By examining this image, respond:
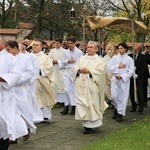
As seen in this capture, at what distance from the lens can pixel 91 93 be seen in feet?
30.6

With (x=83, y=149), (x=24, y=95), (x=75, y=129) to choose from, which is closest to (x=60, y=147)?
(x=83, y=149)

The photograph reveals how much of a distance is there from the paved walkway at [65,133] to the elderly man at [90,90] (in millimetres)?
346

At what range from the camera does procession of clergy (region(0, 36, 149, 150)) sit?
6820 millimetres

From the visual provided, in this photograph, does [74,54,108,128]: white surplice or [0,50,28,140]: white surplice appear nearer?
[0,50,28,140]: white surplice

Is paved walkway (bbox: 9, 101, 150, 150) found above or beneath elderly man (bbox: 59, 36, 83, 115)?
beneath

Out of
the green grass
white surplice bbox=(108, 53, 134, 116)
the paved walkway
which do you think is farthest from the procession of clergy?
the green grass

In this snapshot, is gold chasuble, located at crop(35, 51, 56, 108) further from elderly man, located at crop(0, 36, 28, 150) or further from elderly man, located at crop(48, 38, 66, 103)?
elderly man, located at crop(0, 36, 28, 150)

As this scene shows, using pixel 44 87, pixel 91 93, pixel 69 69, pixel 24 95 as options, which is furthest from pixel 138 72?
pixel 24 95

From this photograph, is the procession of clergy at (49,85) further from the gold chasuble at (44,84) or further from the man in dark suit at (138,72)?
the man in dark suit at (138,72)

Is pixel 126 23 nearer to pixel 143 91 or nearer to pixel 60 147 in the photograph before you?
pixel 143 91

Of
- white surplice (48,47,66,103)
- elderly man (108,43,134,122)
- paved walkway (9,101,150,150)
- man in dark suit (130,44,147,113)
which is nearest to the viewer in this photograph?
paved walkway (9,101,150,150)

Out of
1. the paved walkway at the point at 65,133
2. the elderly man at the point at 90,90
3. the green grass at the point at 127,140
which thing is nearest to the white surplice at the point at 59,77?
the paved walkway at the point at 65,133

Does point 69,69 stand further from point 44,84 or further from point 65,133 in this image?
point 65,133

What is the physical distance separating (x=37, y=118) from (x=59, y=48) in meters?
4.98
